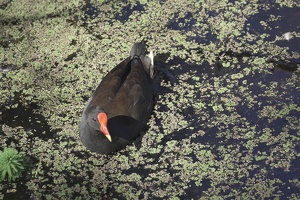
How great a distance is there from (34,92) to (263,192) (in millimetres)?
2635

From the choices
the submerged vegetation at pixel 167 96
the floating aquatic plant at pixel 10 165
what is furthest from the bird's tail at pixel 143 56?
the floating aquatic plant at pixel 10 165

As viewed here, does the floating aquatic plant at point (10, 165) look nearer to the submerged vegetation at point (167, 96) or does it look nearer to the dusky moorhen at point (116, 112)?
the submerged vegetation at point (167, 96)

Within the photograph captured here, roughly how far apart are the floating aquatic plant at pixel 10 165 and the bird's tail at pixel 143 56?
1.64 meters

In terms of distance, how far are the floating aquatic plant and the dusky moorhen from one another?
2.09ft

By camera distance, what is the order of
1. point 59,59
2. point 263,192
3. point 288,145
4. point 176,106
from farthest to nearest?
point 59,59
point 176,106
point 288,145
point 263,192

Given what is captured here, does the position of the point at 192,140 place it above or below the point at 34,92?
below

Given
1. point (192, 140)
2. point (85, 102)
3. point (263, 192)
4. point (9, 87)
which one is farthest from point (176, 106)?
point (9, 87)

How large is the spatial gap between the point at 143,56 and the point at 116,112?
976 mm

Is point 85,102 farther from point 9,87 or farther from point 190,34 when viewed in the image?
point 190,34

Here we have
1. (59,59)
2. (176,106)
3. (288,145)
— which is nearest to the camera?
(288,145)

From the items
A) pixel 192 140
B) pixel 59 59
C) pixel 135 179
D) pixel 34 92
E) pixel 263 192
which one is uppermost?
pixel 59 59

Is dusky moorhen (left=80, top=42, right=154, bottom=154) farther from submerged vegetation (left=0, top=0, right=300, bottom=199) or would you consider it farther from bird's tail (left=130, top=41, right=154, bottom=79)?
bird's tail (left=130, top=41, right=154, bottom=79)

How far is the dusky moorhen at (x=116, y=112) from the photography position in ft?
18.0

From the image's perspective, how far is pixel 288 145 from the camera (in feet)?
18.5
